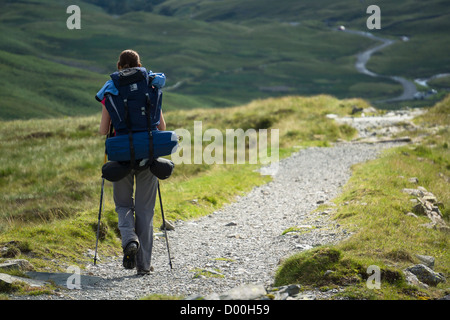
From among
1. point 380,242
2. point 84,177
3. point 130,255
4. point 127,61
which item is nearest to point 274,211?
point 380,242

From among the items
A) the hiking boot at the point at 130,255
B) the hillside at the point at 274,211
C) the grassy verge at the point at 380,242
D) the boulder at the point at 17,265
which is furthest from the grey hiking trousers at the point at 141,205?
the grassy verge at the point at 380,242

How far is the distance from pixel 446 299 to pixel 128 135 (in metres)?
4.91

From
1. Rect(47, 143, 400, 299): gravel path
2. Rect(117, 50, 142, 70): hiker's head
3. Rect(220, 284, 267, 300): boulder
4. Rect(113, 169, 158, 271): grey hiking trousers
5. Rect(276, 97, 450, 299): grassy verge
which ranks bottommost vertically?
Rect(47, 143, 400, 299): gravel path

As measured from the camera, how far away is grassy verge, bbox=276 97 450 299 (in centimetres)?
715

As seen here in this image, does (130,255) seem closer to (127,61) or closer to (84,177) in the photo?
(127,61)

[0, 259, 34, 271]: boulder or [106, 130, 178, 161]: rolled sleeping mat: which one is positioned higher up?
[106, 130, 178, 161]: rolled sleeping mat

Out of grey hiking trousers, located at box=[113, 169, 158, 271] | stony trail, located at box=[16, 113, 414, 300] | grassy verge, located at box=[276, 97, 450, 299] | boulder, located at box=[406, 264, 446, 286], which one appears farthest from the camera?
grey hiking trousers, located at box=[113, 169, 158, 271]

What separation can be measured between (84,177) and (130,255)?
18.6m

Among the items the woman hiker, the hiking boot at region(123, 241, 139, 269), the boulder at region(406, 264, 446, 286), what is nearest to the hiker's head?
the woman hiker

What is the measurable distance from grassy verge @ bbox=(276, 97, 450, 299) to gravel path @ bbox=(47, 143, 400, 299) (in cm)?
62

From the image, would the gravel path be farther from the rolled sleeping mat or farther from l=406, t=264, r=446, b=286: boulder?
l=406, t=264, r=446, b=286: boulder

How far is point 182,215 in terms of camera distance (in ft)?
45.3
